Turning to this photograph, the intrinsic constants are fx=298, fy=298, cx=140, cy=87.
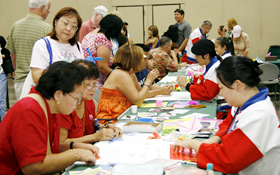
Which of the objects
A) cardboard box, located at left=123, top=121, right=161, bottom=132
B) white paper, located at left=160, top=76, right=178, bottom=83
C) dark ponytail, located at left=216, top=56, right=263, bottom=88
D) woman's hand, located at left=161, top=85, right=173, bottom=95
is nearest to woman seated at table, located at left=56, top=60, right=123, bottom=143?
cardboard box, located at left=123, top=121, right=161, bottom=132

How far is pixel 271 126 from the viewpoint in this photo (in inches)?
62.5

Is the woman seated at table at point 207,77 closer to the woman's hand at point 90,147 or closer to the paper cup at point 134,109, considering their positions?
the paper cup at point 134,109

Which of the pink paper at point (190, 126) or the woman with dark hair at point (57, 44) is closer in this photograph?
the pink paper at point (190, 126)

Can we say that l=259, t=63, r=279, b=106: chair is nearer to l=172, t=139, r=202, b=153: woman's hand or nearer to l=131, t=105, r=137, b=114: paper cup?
l=131, t=105, r=137, b=114: paper cup

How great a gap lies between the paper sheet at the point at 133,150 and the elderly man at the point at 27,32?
175cm

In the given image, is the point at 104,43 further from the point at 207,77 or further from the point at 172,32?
the point at 172,32

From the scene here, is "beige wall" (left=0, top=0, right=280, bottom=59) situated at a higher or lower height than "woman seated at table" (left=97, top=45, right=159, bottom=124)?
higher

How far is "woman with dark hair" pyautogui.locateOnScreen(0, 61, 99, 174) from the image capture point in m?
1.47

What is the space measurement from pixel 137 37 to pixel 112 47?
672 centimetres

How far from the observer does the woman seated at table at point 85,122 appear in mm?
2053

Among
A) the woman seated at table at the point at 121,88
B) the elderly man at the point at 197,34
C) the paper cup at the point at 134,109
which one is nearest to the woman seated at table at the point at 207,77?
the woman seated at table at the point at 121,88

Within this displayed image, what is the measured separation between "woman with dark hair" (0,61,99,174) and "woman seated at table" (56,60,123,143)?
37 cm

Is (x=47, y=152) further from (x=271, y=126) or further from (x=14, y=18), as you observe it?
(x=14, y=18)

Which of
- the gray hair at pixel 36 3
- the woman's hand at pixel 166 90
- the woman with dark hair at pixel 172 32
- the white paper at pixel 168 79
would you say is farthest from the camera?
the woman with dark hair at pixel 172 32
